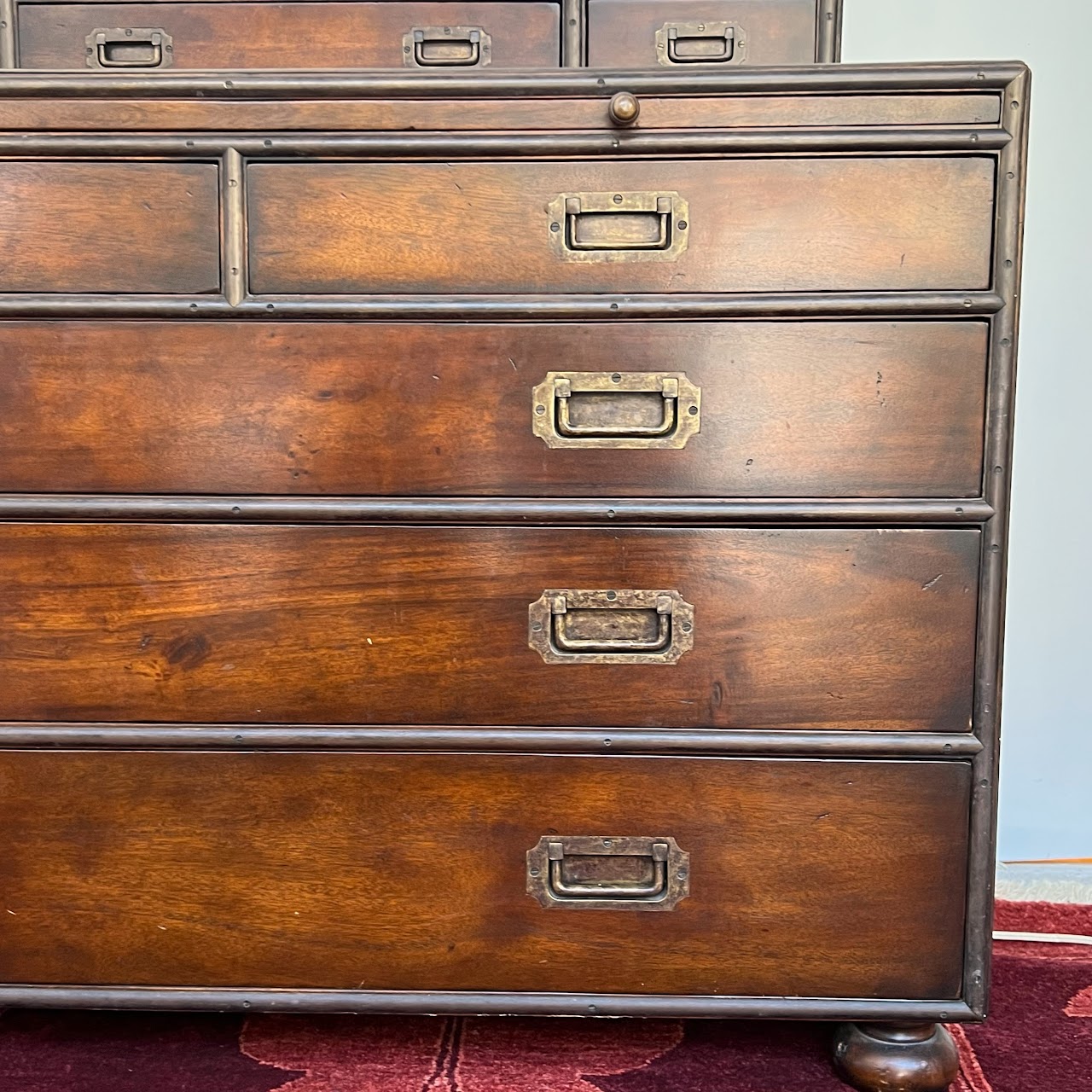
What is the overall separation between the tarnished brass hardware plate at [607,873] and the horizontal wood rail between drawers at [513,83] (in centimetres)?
73

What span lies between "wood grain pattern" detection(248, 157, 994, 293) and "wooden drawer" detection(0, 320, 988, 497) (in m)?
0.05

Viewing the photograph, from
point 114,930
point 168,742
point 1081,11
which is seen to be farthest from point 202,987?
point 1081,11

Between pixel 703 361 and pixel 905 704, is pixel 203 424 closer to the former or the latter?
pixel 703 361

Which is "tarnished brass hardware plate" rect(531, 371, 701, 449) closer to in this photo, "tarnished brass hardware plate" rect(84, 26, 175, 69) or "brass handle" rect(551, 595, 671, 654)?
"brass handle" rect(551, 595, 671, 654)

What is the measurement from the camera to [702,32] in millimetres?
1173

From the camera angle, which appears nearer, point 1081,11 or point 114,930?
point 114,930

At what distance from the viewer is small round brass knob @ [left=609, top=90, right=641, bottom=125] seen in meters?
0.95

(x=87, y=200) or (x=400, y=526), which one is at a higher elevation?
(x=87, y=200)

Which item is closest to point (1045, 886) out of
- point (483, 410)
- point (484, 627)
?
point (484, 627)

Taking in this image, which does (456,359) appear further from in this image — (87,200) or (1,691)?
(1,691)

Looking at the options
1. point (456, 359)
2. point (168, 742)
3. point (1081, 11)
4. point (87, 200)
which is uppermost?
point (1081, 11)

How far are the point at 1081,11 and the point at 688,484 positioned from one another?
1135mm

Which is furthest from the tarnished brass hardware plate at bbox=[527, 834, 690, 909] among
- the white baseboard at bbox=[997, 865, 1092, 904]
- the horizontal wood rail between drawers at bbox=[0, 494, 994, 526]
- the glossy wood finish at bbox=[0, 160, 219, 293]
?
the white baseboard at bbox=[997, 865, 1092, 904]

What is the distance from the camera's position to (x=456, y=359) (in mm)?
997
